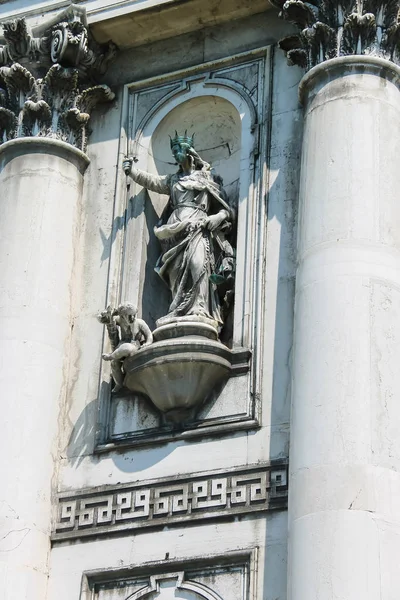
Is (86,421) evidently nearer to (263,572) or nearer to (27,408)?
(27,408)

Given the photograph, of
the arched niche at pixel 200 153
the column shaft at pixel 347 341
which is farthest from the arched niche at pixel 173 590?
the arched niche at pixel 200 153

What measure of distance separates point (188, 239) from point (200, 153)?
155 centimetres

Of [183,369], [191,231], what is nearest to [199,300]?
[191,231]

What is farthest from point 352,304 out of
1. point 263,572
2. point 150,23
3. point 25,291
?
point 150,23

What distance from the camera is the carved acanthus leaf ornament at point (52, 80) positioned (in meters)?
18.5

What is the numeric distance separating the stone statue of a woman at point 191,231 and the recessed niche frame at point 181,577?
91.1 inches

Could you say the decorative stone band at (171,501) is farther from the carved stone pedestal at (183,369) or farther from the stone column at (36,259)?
the carved stone pedestal at (183,369)

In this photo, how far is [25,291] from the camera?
1750 cm

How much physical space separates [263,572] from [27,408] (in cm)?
279

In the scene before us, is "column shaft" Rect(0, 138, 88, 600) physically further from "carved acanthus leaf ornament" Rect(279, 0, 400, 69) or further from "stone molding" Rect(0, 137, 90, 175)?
"carved acanthus leaf ornament" Rect(279, 0, 400, 69)

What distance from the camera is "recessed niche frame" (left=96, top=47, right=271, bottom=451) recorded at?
16797 mm

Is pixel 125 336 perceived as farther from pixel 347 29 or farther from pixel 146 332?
pixel 347 29

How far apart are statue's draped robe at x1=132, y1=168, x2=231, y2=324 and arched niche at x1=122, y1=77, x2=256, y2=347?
0.23 metres

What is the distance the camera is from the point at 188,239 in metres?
17.4
